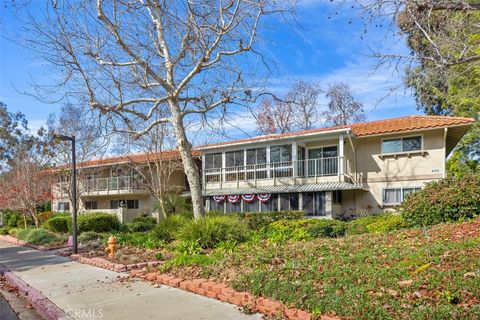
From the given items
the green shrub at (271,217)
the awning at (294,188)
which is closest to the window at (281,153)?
the awning at (294,188)

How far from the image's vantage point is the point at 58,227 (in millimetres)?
22500

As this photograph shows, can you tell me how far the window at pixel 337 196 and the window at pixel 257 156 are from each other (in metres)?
5.10

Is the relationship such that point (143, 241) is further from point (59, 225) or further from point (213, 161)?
point (213, 161)

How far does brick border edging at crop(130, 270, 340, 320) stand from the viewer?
17.0ft

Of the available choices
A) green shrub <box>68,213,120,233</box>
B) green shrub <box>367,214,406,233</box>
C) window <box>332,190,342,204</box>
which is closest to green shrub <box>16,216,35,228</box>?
green shrub <box>68,213,120,233</box>

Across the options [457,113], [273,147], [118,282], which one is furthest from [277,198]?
[118,282]

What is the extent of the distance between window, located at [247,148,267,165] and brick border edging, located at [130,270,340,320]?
18.2 meters

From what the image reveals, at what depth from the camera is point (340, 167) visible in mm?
22703

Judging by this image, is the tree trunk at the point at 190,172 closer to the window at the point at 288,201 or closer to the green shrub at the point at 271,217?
the green shrub at the point at 271,217

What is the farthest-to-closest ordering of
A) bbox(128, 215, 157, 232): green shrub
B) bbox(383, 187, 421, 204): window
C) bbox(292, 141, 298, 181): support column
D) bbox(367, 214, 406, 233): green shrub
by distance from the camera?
bbox(128, 215, 157, 232): green shrub
bbox(292, 141, 298, 181): support column
bbox(383, 187, 421, 204): window
bbox(367, 214, 406, 233): green shrub

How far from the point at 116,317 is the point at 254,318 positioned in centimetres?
197

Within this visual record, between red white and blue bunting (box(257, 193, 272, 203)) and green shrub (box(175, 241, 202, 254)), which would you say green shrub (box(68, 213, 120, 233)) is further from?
green shrub (box(175, 241, 202, 254))

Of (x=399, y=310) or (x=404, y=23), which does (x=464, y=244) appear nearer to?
(x=399, y=310)

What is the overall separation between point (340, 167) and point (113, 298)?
58.2 feet
